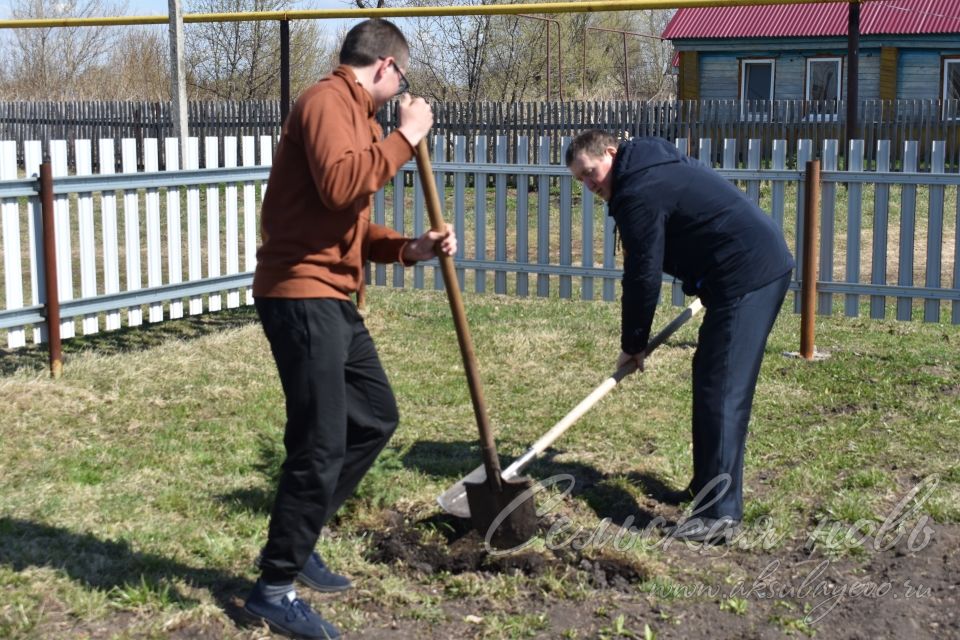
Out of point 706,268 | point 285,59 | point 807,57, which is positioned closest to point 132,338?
point 285,59

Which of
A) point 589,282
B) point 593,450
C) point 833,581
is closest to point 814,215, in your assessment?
point 589,282

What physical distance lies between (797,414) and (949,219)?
1069cm

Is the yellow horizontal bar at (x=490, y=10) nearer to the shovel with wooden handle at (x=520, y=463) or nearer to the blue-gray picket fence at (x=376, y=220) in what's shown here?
the blue-gray picket fence at (x=376, y=220)

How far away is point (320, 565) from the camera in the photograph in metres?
3.97

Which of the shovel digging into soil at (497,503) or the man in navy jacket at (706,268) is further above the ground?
the man in navy jacket at (706,268)

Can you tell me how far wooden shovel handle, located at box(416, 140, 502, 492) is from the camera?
371 centimetres

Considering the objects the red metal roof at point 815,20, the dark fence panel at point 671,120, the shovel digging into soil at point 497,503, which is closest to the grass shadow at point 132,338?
the shovel digging into soil at point 497,503

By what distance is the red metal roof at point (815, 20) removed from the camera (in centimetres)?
2308

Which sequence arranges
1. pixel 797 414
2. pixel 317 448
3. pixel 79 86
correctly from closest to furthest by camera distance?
pixel 317 448
pixel 797 414
pixel 79 86

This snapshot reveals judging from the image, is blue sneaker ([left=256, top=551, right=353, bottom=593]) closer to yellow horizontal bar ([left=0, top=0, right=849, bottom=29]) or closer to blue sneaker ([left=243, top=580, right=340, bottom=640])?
blue sneaker ([left=243, top=580, right=340, bottom=640])

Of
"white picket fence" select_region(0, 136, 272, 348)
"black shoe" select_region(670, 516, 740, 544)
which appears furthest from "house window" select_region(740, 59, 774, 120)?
"black shoe" select_region(670, 516, 740, 544)

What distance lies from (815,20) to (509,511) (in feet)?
72.4

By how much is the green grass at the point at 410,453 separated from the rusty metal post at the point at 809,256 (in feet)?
0.60

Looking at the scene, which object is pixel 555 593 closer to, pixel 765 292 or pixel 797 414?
pixel 765 292
